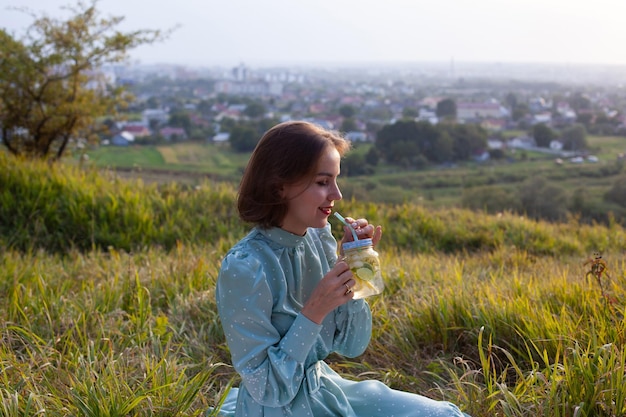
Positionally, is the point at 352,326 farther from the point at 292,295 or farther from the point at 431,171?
the point at 431,171

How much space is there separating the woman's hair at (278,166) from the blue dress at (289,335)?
3.5 inches

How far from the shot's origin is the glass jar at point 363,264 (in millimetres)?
2004

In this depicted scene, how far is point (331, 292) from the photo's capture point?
1996mm

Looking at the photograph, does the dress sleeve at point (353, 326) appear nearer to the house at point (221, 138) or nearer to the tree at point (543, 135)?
the house at point (221, 138)

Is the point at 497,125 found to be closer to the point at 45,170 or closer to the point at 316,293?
the point at 45,170

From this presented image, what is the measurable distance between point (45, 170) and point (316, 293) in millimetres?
5387

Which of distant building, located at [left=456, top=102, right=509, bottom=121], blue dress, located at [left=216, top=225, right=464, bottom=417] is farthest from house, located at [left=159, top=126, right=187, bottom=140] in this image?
blue dress, located at [left=216, top=225, right=464, bottom=417]

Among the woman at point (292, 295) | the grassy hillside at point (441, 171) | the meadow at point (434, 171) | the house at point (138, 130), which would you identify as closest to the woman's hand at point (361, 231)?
the woman at point (292, 295)

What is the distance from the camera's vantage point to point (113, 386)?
263 cm

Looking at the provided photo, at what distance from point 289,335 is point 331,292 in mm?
188

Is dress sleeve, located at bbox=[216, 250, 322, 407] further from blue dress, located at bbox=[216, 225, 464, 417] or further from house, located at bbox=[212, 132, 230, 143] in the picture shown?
house, located at bbox=[212, 132, 230, 143]

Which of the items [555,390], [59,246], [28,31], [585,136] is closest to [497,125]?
[585,136]

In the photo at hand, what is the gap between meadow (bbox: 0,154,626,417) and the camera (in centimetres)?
255

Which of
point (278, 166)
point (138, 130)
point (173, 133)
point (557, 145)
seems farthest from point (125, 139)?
point (557, 145)
